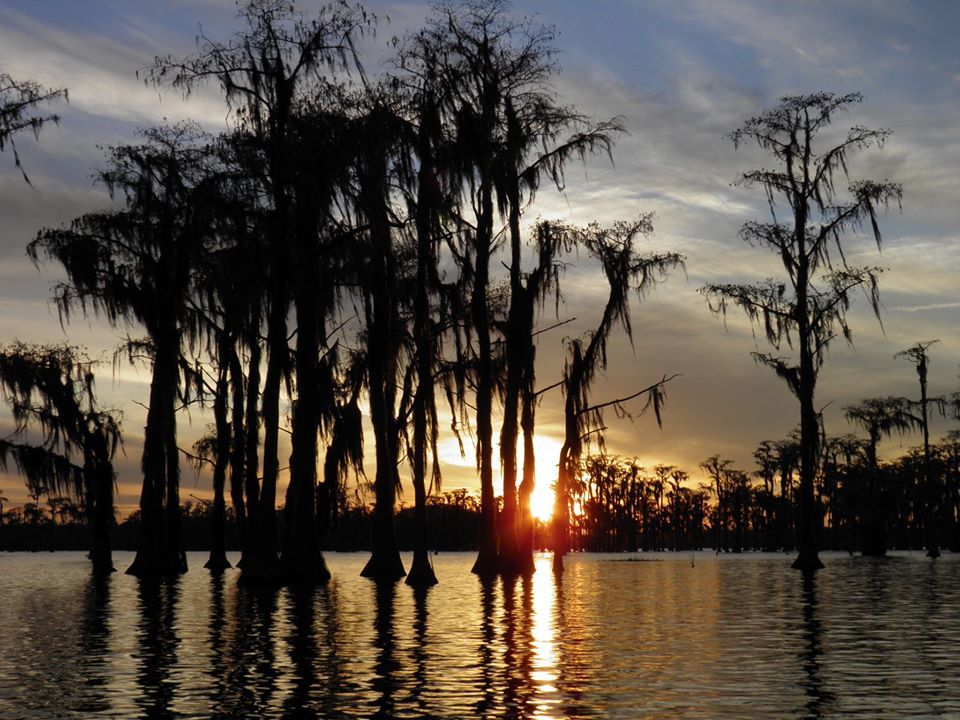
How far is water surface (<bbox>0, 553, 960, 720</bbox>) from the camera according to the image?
11195 mm

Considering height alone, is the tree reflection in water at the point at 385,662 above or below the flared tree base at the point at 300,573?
below

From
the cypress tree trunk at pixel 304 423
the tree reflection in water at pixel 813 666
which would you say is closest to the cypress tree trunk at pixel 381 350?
the cypress tree trunk at pixel 304 423

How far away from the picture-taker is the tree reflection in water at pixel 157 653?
452 inches

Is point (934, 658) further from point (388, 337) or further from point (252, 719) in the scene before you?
point (388, 337)

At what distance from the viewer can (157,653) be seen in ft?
53.7

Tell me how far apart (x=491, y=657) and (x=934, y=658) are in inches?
223

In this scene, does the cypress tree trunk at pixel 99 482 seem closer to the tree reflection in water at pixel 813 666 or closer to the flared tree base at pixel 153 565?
the flared tree base at pixel 153 565

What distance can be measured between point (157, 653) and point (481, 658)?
455 cm

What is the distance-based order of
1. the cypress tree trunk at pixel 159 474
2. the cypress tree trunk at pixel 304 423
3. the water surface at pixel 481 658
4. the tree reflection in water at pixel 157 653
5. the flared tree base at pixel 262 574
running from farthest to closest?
the cypress tree trunk at pixel 159 474 < the cypress tree trunk at pixel 304 423 < the flared tree base at pixel 262 574 < the tree reflection in water at pixel 157 653 < the water surface at pixel 481 658

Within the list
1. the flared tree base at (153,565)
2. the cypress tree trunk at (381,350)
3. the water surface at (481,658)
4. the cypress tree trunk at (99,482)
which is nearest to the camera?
the water surface at (481,658)

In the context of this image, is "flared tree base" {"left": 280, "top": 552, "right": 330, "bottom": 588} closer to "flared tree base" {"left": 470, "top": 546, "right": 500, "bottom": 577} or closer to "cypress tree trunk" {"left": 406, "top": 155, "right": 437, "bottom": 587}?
"cypress tree trunk" {"left": 406, "top": 155, "right": 437, "bottom": 587}

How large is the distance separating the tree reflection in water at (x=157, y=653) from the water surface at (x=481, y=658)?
0.12 feet

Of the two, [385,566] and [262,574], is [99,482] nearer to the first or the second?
[385,566]

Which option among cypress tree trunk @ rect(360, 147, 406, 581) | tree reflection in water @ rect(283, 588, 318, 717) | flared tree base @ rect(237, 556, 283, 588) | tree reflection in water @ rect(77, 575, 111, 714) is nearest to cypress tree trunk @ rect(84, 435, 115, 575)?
cypress tree trunk @ rect(360, 147, 406, 581)
